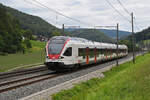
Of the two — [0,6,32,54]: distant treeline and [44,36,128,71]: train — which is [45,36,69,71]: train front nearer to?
[44,36,128,71]: train

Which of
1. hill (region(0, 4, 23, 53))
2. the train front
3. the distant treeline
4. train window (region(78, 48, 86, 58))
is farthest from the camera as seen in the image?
hill (region(0, 4, 23, 53))

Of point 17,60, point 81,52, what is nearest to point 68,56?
point 81,52

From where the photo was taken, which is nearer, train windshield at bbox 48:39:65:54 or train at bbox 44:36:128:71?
train at bbox 44:36:128:71

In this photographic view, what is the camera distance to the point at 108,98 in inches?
327

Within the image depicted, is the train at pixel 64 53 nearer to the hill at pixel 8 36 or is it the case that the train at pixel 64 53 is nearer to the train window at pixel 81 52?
the train window at pixel 81 52

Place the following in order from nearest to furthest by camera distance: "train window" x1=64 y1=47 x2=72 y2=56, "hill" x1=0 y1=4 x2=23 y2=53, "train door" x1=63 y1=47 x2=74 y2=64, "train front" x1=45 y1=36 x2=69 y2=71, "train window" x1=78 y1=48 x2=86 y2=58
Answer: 1. "train front" x1=45 y1=36 x2=69 y2=71
2. "train door" x1=63 y1=47 x2=74 y2=64
3. "train window" x1=64 y1=47 x2=72 y2=56
4. "train window" x1=78 y1=48 x2=86 y2=58
5. "hill" x1=0 y1=4 x2=23 y2=53

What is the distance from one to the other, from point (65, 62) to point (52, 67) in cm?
119

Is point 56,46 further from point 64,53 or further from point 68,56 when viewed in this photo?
point 68,56

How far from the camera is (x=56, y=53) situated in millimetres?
18406

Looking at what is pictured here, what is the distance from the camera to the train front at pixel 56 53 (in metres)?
18.2

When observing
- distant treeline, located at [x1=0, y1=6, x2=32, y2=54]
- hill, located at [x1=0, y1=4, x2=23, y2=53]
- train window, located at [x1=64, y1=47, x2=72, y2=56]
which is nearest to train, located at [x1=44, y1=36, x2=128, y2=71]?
train window, located at [x1=64, y1=47, x2=72, y2=56]

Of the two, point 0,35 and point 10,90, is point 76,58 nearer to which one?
point 10,90

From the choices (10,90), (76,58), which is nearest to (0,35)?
(76,58)

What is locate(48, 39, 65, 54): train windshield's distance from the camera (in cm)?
A: 1851
